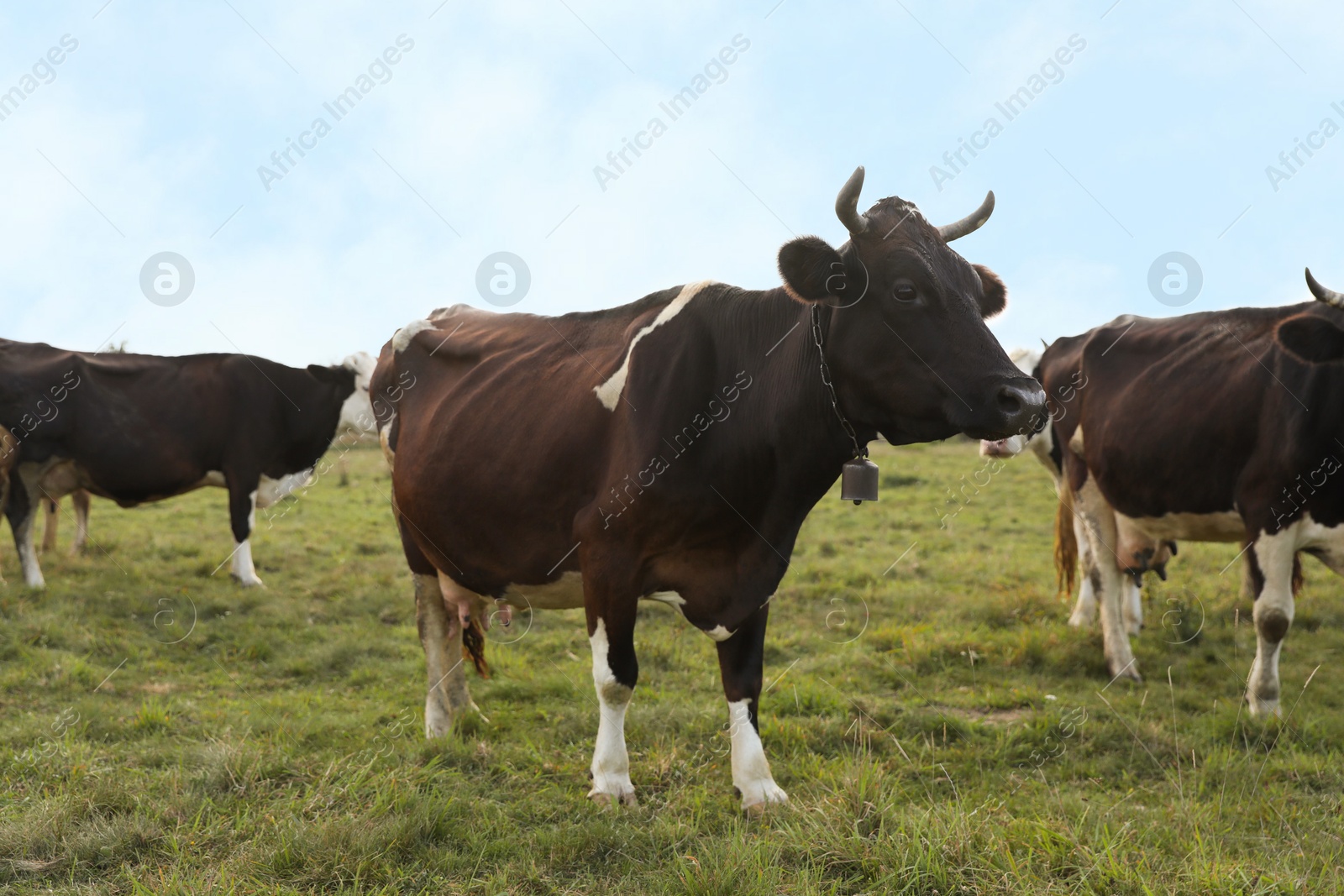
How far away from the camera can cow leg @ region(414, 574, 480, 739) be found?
525cm

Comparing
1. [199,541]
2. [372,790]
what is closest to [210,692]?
[372,790]

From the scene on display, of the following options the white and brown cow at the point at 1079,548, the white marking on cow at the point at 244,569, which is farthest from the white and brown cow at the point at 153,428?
the white and brown cow at the point at 1079,548

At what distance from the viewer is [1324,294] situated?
5004 millimetres

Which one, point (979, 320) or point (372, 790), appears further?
point (372, 790)

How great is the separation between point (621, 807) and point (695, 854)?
55 centimetres

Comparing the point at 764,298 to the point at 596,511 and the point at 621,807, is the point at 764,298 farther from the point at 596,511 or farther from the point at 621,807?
the point at 621,807

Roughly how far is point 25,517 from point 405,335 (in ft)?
18.3

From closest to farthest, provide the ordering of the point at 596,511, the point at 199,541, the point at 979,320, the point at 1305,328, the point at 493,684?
the point at 979,320 → the point at 596,511 → the point at 1305,328 → the point at 493,684 → the point at 199,541

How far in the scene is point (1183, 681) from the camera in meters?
6.22

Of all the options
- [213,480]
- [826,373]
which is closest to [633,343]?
[826,373]

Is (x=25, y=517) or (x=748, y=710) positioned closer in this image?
(x=748, y=710)

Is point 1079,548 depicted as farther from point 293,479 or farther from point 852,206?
point 293,479

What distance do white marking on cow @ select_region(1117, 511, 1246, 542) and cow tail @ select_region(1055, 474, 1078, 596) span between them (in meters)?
1.06

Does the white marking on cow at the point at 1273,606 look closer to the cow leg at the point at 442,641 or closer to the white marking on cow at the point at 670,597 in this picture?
the white marking on cow at the point at 670,597
